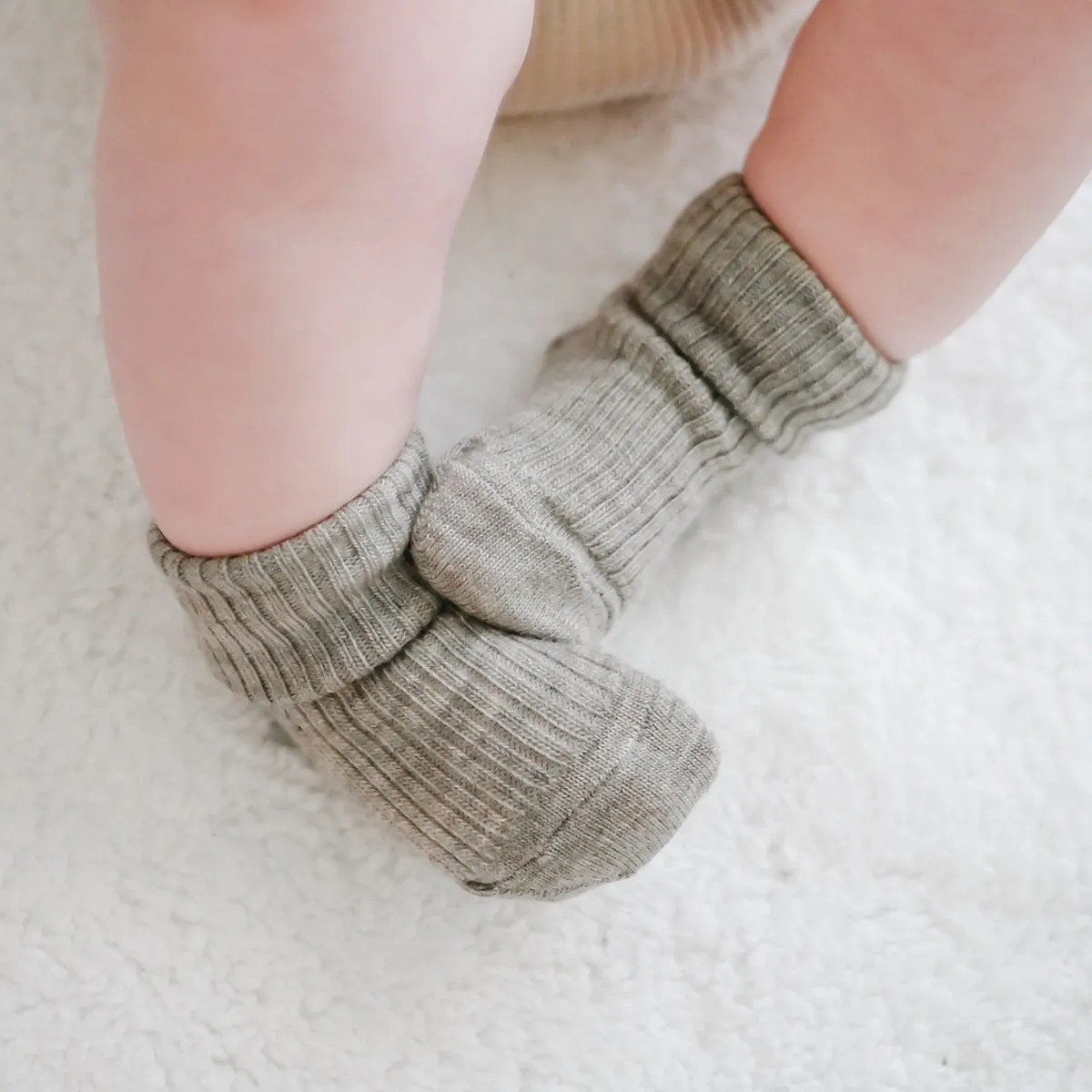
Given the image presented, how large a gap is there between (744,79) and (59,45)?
0.32 m

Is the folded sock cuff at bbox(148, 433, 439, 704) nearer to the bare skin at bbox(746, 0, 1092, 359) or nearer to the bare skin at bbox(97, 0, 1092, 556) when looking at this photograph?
the bare skin at bbox(97, 0, 1092, 556)

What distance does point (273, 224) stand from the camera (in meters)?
0.32

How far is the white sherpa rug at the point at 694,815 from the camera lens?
46cm

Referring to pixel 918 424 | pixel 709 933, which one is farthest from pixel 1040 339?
pixel 709 933

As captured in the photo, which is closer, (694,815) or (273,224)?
(273,224)

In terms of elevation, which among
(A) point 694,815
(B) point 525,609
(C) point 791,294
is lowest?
(A) point 694,815

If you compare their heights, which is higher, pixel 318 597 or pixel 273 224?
pixel 273 224

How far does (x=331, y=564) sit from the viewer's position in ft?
1.18

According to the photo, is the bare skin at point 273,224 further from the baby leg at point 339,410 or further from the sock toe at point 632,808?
the sock toe at point 632,808

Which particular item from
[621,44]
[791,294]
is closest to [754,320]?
[791,294]

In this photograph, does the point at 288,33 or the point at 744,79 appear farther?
the point at 744,79

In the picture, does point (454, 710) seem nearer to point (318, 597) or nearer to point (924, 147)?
point (318, 597)

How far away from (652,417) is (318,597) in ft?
0.49

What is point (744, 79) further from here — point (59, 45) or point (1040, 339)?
point (59, 45)
